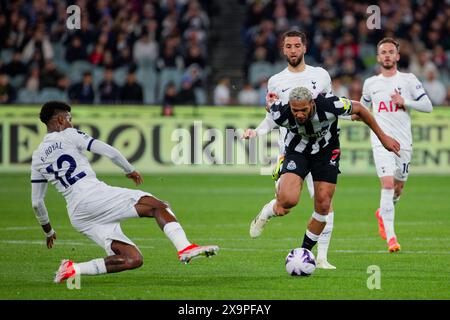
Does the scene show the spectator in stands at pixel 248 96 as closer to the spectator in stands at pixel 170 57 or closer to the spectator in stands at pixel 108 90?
the spectator in stands at pixel 170 57

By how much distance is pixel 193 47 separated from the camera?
27.5m

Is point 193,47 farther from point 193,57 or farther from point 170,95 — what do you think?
point 170,95

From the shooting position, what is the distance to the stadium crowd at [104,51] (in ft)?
83.3

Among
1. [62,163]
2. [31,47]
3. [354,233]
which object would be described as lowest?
[354,233]

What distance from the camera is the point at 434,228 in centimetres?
1540

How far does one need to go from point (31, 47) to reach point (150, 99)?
3.24m

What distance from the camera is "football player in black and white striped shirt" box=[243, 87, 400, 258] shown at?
10398 mm

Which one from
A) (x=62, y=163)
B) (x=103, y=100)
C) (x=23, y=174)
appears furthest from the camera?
(x=103, y=100)

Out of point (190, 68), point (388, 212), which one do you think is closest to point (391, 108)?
point (388, 212)

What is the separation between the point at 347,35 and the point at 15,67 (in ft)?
28.7

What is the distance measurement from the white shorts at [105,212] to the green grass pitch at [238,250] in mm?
463

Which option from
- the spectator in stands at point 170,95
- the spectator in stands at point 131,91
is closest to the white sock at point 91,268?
the spectator in stands at point 170,95
